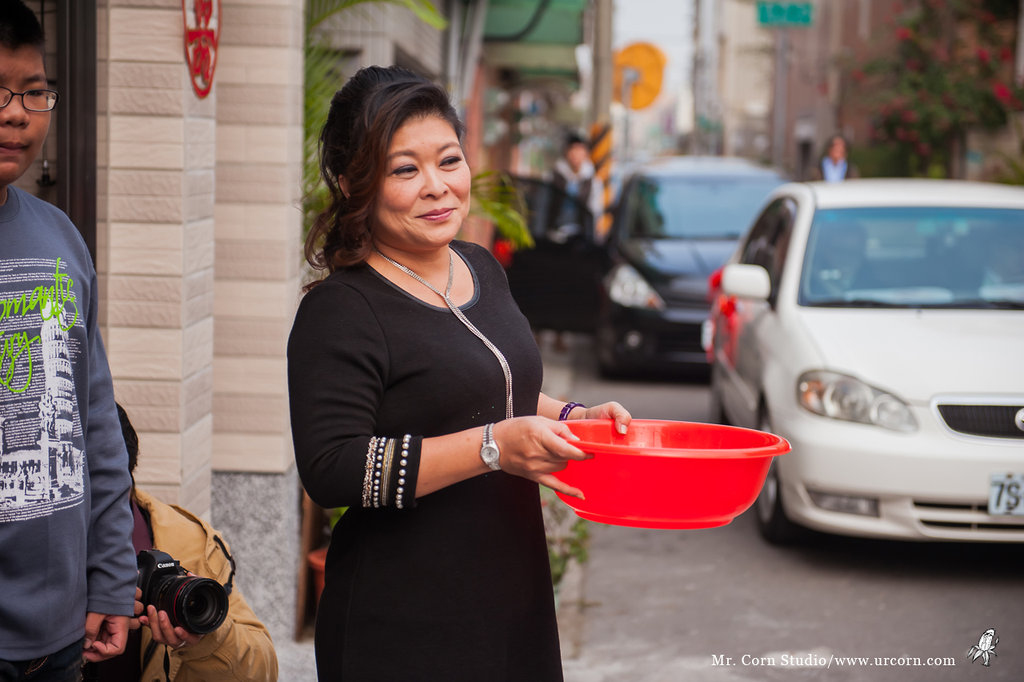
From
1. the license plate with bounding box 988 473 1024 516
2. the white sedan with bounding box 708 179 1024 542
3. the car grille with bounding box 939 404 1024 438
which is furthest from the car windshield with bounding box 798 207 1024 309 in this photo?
the license plate with bounding box 988 473 1024 516

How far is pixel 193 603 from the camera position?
2.36 m

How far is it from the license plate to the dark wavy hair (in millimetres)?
3647

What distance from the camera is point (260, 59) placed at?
4496mm

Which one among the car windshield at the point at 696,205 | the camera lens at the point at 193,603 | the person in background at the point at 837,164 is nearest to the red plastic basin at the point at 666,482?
the camera lens at the point at 193,603

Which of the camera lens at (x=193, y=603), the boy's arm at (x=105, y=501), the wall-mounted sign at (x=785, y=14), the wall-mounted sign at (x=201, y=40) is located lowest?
the camera lens at (x=193, y=603)

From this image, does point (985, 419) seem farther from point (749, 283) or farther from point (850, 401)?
point (749, 283)

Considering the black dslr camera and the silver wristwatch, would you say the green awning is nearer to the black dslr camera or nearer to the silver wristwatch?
the black dslr camera

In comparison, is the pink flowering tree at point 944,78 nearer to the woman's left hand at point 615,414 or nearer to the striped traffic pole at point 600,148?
the striped traffic pole at point 600,148

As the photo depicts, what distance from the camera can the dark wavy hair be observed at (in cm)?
223

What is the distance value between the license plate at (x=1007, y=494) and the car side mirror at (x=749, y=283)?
4.92ft

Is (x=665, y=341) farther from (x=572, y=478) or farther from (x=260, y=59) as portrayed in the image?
(x=572, y=478)

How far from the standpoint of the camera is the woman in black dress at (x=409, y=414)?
211 centimetres

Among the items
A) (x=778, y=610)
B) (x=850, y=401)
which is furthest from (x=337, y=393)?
(x=850, y=401)

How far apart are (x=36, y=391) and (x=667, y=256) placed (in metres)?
8.57
